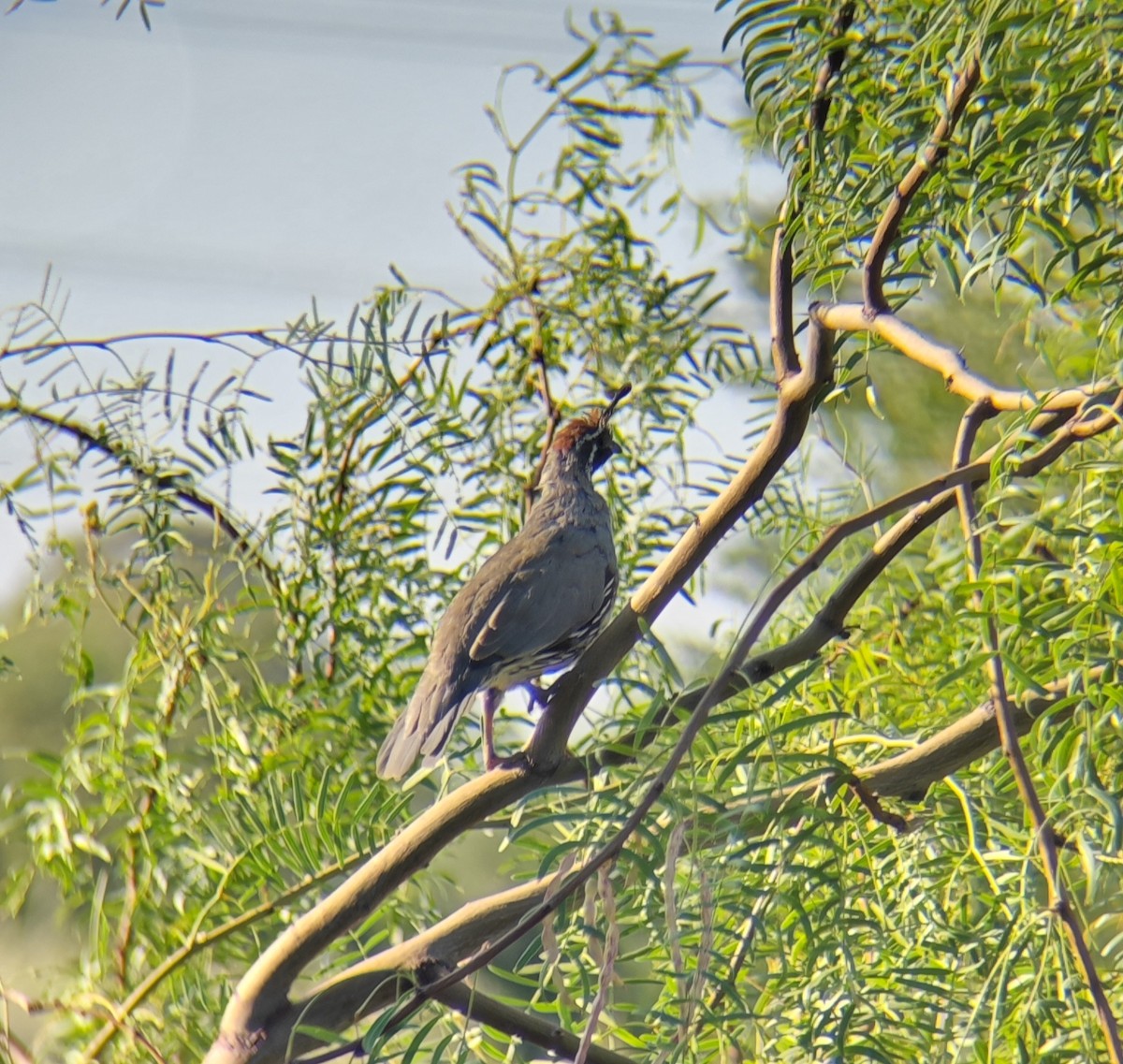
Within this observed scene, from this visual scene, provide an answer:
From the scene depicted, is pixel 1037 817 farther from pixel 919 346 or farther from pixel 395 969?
pixel 395 969

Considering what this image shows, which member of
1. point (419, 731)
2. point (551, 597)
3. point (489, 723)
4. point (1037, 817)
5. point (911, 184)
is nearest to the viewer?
point (1037, 817)

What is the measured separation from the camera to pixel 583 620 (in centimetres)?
230

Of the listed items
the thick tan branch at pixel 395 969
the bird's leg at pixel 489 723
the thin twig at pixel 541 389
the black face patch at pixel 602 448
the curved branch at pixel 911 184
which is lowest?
the thick tan branch at pixel 395 969

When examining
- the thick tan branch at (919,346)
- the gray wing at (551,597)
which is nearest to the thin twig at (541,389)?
the gray wing at (551,597)

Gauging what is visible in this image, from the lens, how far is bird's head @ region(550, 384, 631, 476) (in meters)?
2.09

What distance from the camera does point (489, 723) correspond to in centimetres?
189

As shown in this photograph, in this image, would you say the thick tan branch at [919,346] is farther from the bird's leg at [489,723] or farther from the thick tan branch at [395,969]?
the bird's leg at [489,723]

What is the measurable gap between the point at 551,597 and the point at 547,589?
23 mm

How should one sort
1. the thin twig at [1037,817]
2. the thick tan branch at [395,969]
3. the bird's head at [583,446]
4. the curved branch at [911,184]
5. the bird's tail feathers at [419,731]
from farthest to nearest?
the bird's head at [583,446] → the bird's tail feathers at [419,731] → the thick tan branch at [395,969] → the curved branch at [911,184] → the thin twig at [1037,817]

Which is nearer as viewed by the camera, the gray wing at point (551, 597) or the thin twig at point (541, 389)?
the thin twig at point (541, 389)

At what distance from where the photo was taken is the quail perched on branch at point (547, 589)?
6.92ft

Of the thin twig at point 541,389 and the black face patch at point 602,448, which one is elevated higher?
the black face patch at point 602,448

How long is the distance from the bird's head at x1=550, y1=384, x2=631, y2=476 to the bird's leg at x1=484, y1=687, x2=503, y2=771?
380 millimetres

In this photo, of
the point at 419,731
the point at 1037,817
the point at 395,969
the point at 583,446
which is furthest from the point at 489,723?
the point at 1037,817
